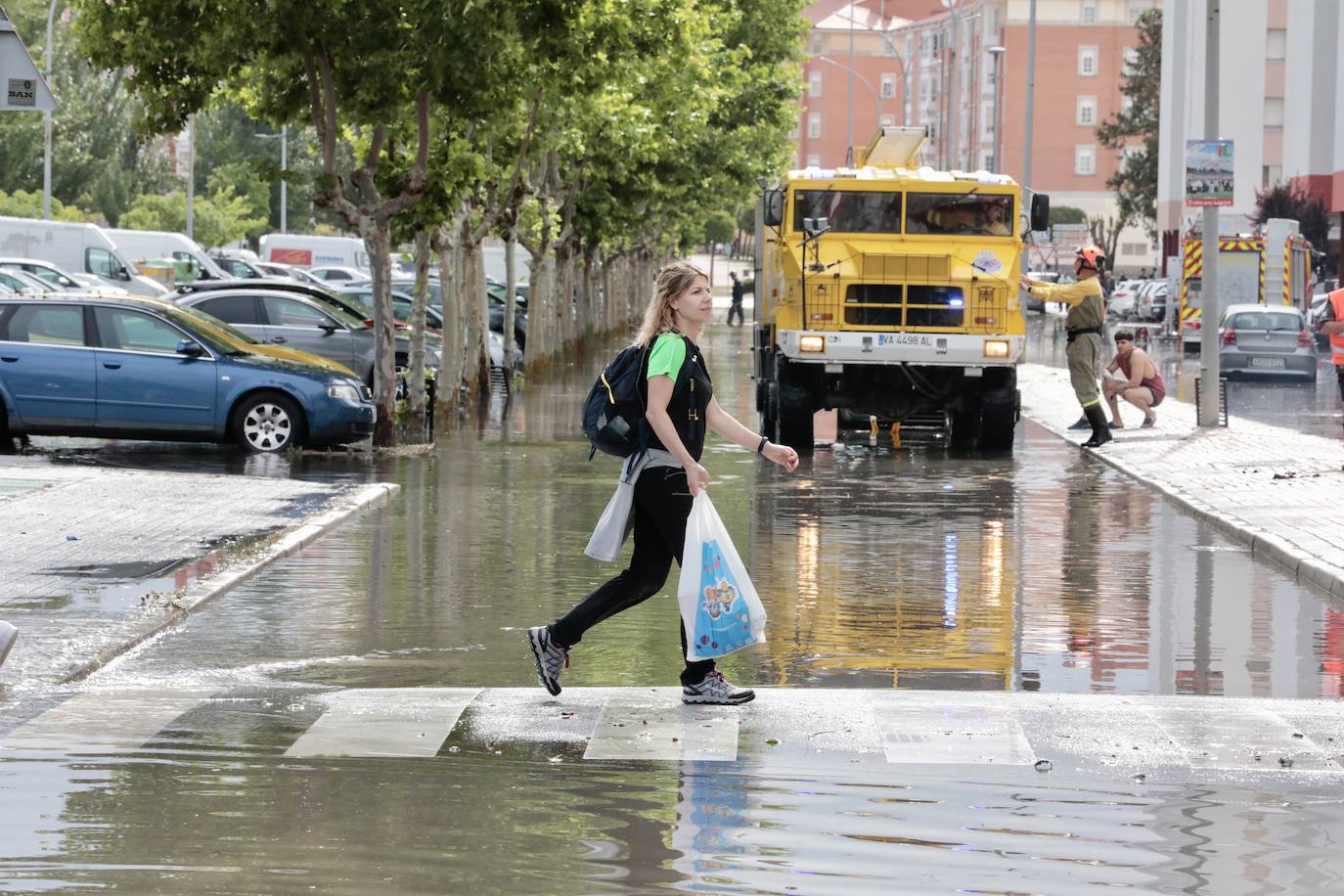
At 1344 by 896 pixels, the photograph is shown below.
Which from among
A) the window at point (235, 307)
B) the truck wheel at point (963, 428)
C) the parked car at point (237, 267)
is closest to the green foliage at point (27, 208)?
the parked car at point (237, 267)

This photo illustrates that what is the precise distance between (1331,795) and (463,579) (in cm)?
648

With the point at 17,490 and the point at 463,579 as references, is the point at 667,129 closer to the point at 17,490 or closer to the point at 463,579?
the point at 17,490

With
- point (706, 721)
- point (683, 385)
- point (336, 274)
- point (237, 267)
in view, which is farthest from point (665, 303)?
point (336, 274)

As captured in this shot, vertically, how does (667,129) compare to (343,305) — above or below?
above

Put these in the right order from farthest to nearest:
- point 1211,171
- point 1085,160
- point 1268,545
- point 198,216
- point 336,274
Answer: point 1085,160
point 198,216
point 336,274
point 1211,171
point 1268,545

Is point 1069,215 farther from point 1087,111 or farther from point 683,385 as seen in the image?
point 683,385

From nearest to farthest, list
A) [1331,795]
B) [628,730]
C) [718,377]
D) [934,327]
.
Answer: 1. [1331,795]
2. [628,730]
3. [934,327]
4. [718,377]

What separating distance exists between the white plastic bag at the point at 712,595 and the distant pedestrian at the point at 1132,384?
18.2m

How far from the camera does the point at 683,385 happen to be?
903 cm

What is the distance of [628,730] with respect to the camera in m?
8.35

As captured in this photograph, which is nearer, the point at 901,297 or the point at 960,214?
the point at 901,297

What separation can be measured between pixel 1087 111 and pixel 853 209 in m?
114

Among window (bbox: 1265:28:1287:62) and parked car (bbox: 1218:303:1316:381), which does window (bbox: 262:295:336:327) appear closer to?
parked car (bbox: 1218:303:1316:381)

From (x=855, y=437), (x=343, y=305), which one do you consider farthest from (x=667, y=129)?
(x=855, y=437)
